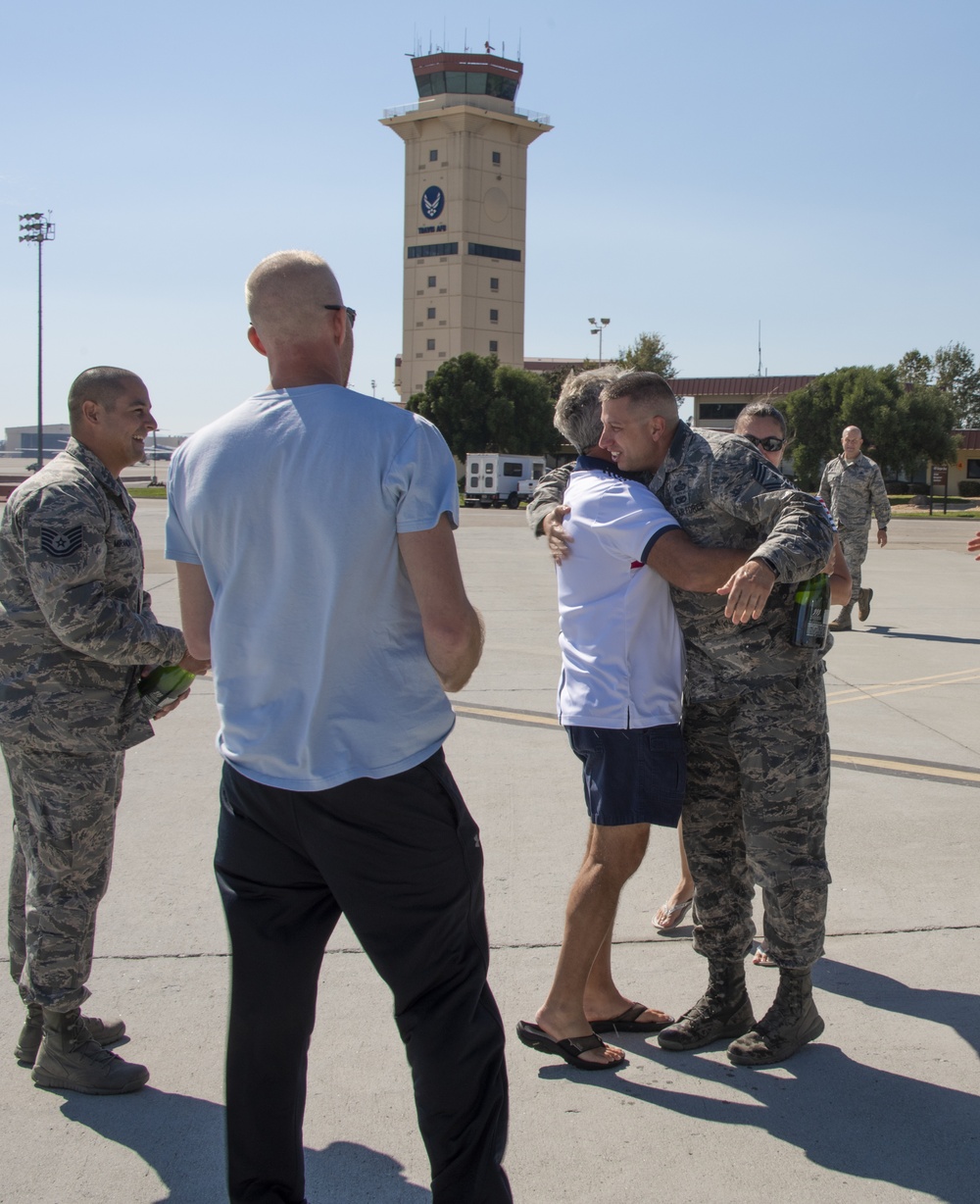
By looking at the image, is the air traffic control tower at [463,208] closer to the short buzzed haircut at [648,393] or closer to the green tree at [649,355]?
the green tree at [649,355]

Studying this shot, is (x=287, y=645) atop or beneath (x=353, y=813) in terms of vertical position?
atop

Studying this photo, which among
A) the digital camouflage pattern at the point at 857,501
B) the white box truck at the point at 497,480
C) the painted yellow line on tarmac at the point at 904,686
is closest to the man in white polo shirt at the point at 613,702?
the painted yellow line on tarmac at the point at 904,686

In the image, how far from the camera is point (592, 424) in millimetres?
3547

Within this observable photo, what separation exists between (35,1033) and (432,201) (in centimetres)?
10688

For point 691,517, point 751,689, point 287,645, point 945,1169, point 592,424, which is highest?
point 592,424

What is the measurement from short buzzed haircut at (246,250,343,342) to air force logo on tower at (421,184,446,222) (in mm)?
105760

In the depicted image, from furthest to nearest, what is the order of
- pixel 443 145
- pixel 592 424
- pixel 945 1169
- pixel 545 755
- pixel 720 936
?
pixel 443 145 < pixel 545 755 < pixel 592 424 < pixel 720 936 < pixel 945 1169

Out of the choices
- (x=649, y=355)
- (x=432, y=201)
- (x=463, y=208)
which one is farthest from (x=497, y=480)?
(x=432, y=201)

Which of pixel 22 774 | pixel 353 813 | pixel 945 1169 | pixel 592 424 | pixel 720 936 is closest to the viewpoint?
pixel 353 813

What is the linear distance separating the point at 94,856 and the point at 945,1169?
230 cm

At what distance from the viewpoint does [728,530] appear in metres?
3.24

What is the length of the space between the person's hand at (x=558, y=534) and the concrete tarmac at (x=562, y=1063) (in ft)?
4.18

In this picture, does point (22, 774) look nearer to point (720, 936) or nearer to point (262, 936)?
point (262, 936)

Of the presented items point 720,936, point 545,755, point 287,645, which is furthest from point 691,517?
point 545,755
